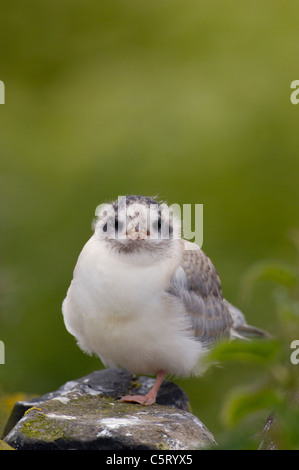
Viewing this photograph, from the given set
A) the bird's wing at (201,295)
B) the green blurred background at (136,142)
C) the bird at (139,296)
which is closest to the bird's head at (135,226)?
the bird at (139,296)

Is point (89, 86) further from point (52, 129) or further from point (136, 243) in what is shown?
point (136, 243)

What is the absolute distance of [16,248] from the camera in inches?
386

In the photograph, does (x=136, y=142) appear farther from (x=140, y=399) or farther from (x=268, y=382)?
(x=268, y=382)

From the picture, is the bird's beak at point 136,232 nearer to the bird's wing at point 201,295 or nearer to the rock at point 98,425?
the bird's wing at point 201,295

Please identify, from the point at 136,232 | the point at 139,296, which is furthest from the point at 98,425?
the point at 136,232

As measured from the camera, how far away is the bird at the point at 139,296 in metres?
4.74

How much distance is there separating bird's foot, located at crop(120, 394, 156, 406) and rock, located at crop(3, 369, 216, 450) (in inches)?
1.5

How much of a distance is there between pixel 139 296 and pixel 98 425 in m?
0.93

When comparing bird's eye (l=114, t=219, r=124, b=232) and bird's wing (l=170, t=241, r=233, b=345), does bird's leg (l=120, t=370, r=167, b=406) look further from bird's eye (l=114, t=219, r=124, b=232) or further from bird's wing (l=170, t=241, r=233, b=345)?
bird's eye (l=114, t=219, r=124, b=232)

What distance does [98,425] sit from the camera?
13.1 ft

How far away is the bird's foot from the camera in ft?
15.7

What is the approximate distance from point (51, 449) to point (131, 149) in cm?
714

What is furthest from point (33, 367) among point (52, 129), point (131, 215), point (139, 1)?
point (139, 1)

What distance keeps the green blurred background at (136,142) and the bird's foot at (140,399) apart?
346 cm
